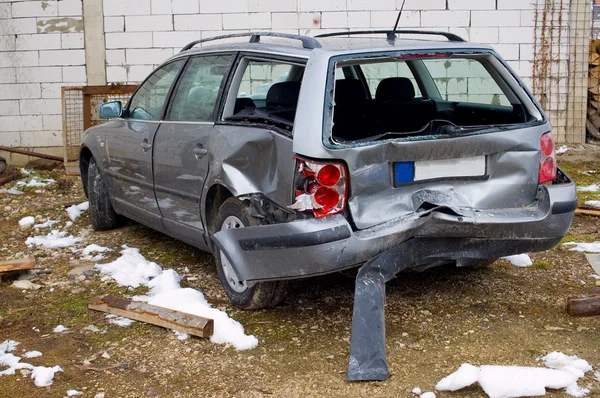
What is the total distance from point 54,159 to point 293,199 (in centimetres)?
695

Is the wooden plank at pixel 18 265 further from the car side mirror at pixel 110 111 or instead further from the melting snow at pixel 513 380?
the melting snow at pixel 513 380

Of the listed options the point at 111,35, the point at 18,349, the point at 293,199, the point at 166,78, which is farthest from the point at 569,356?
the point at 111,35

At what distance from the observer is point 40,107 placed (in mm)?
10617

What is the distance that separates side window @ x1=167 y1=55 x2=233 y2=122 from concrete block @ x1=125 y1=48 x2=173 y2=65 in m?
5.04

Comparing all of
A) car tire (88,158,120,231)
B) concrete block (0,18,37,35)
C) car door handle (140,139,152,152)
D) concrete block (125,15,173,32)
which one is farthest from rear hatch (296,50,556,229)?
concrete block (0,18,37,35)

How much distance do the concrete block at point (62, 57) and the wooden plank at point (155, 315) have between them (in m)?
6.30

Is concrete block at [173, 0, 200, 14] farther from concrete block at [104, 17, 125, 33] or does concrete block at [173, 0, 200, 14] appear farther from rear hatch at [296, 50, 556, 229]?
rear hatch at [296, 50, 556, 229]

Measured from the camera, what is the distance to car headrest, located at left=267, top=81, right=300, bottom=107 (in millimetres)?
4668

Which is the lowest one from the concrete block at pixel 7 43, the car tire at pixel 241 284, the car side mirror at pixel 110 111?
the car tire at pixel 241 284

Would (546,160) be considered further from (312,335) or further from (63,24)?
(63,24)

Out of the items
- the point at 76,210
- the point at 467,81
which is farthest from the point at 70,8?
the point at 467,81

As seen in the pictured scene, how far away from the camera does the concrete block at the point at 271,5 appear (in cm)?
1028

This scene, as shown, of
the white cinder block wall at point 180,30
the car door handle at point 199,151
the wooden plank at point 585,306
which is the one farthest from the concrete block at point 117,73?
the wooden plank at point 585,306

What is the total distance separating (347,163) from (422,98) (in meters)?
1.68
